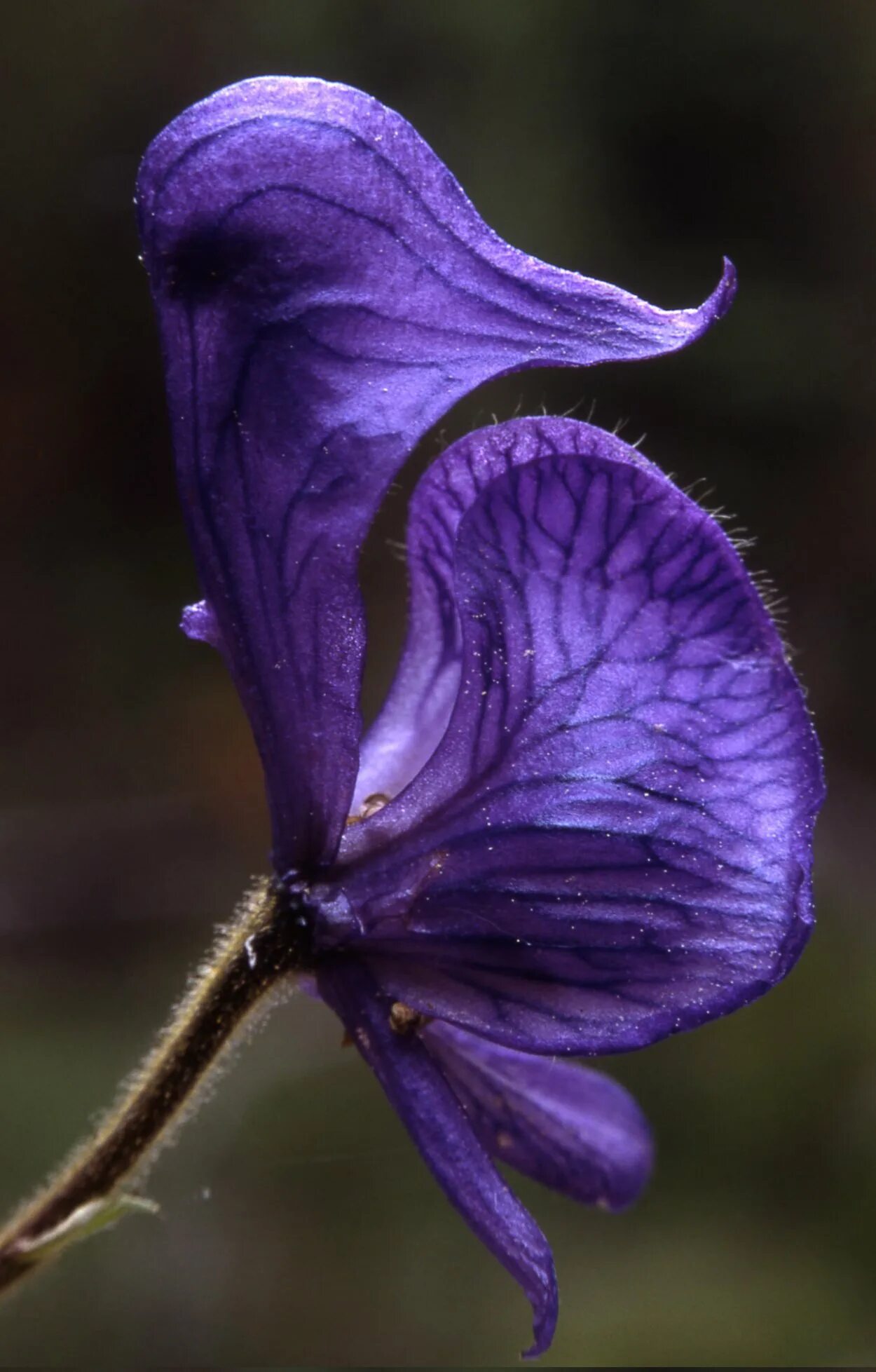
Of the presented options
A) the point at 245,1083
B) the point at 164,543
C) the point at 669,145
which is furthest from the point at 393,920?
the point at 669,145

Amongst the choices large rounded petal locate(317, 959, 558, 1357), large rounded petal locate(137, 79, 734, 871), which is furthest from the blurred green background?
large rounded petal locate(137, 79, 734, 871)

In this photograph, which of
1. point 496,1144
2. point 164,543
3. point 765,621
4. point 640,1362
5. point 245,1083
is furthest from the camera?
point 164,543

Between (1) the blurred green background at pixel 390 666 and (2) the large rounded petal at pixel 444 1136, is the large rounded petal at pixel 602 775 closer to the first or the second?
(2) the large rounded petal at pixel 444 1136

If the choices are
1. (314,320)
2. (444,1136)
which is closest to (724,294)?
(314,320)

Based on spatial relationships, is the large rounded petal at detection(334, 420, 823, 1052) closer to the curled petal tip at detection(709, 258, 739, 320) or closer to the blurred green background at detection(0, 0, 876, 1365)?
the curled petal tip at detection(709, 258, 739, 320)

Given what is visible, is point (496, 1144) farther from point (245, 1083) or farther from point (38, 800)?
point (38, 800)

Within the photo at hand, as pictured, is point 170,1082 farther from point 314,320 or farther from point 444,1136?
point 314,320
